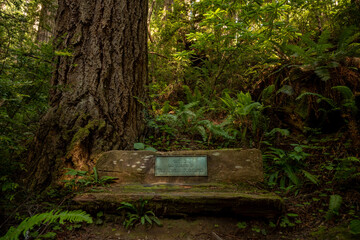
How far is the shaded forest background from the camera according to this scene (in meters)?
2.51

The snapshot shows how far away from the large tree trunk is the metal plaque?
2.85 feet

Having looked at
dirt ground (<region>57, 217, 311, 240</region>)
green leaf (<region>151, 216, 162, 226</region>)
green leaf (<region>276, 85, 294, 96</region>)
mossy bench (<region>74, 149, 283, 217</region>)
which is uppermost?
green leaf (<region>276, 85, 294, 96</region>)

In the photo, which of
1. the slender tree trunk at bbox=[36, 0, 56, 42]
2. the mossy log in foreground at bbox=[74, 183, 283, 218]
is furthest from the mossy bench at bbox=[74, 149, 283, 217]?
the slender tree trunk at bbox=[36, 0, 56, 42]

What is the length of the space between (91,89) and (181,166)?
2019mm

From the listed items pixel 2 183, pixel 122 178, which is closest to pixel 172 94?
pixel 122 178

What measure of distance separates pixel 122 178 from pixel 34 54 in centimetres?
204

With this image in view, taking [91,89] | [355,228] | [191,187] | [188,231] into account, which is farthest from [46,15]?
[355,228]

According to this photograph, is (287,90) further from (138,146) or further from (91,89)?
(91,89)

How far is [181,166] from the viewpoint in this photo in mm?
3129

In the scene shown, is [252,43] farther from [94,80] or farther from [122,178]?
[122,178]

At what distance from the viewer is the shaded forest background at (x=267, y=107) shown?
2510 millimetres

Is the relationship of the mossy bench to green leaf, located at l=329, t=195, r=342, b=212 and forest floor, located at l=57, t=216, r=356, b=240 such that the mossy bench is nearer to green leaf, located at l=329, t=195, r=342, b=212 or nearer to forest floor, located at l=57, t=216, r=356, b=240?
forest floor, located at l=57, t=216, r=356, b=240

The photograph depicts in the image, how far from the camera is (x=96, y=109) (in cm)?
348

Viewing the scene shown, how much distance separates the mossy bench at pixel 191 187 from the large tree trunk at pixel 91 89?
45 centimetres
